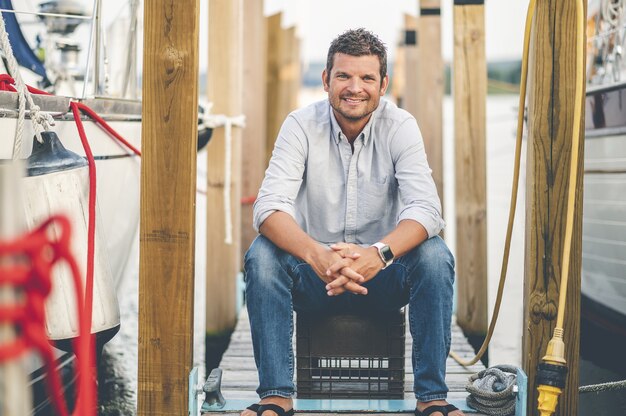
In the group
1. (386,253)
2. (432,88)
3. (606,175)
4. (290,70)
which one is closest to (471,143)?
(432,88)

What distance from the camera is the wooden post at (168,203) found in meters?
2.67

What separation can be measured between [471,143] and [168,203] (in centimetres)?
257

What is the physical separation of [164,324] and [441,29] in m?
3.82

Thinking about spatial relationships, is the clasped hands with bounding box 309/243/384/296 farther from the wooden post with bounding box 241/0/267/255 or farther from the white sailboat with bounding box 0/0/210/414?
the wooden post with bounding box 241/0/267/255

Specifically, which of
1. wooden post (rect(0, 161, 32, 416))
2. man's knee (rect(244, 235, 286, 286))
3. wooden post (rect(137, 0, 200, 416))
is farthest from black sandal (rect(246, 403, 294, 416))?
wooden post (rect(0, 161, 32, 416))

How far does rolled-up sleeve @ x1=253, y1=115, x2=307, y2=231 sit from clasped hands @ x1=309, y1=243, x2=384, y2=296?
10.3 inches

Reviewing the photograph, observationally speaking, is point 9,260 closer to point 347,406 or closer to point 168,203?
point 168,203

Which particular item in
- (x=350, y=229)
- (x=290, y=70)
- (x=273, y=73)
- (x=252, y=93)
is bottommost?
(x=350, y=229)

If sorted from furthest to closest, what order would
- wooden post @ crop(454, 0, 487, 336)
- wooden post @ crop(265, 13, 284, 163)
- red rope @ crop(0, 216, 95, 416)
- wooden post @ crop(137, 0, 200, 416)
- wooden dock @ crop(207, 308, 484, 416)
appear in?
wooden post @ crop(265, 13, 284, 163) < wooden post @ crop(454, 0, 487, 336) < wooden dock @ crop(207, 308, 484, 416) < wooden post @ crop(137, 0, 200, 416) < red rope @ crop(0, 216, 95, 416)

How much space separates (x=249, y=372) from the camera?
3.86 m

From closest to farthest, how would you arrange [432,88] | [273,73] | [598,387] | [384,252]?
[384,252] < [598,387] < [432,88] < [273,73]

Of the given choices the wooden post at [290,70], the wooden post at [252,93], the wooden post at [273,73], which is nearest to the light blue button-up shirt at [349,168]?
the wooden post at [252,93]

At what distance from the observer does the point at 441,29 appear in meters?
5.89

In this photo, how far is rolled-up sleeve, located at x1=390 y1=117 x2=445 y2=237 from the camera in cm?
308
